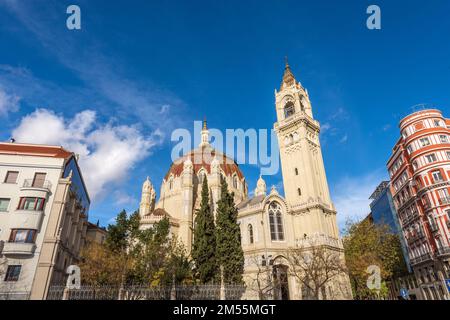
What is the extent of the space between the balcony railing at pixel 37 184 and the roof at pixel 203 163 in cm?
2426

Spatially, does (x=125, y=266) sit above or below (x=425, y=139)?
below

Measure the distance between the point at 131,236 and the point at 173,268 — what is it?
32.6 feet

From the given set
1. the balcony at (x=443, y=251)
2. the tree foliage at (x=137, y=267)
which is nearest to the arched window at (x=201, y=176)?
the tree foliage at (x=137, y=267)

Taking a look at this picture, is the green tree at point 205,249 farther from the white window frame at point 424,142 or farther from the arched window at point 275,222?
the white window frame at point 424,142

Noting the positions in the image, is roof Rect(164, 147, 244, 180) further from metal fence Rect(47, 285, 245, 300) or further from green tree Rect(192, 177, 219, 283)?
metal fence Rect(47, 285, 245, 300)

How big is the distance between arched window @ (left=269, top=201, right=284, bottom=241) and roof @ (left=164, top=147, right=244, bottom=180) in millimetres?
14885

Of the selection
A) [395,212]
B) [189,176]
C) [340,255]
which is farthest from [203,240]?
[395,212]

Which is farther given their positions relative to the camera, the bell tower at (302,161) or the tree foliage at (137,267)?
the bell tower at (302,161)

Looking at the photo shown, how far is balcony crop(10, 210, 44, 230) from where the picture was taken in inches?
974

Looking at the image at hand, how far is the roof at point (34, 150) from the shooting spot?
91.3 ft

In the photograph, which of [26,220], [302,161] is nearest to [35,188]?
[26,220]

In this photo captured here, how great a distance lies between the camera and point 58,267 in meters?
27.2

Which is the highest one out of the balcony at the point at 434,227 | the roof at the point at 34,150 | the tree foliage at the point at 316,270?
the roof at the point at 34,150
